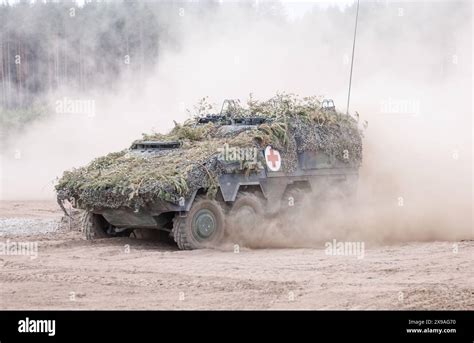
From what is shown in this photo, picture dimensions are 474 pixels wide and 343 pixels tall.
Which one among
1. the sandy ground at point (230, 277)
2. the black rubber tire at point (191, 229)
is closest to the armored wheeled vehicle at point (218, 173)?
the black rubber tire at point (191, 229)

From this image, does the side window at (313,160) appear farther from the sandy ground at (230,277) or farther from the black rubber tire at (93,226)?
the black rubber tire at (93,226)

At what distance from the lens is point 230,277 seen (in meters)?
11.8

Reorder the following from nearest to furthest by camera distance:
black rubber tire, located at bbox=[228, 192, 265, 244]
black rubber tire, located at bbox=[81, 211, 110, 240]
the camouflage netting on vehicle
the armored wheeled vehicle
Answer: the camouflage netting on vehicle
the armored wheeled vehicle
black rubber tire, located at bbox=[228, 192, 265, 244]
black rubber tire, located at bbox=[81, 211, 110, 240]

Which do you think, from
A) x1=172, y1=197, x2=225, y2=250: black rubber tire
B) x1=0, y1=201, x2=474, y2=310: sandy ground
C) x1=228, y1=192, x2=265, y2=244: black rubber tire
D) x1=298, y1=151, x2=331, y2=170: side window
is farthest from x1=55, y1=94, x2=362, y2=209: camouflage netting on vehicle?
x1=0, y1=201, x2=474, y2=310: sandy ground

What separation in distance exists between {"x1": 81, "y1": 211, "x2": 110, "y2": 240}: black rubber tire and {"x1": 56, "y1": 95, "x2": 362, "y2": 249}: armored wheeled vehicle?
0.02 meters

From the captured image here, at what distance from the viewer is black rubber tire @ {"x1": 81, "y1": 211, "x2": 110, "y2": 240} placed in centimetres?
1584

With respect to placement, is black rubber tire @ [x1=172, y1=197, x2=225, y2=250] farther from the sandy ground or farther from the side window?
the side window

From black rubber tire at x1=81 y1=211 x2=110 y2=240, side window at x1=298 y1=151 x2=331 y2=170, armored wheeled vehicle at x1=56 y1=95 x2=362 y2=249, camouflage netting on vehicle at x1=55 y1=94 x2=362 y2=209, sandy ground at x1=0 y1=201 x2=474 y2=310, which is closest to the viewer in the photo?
sandy ground at x1=0 y1=201 x2=474 y2=310

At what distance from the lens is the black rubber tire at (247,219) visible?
1548cm

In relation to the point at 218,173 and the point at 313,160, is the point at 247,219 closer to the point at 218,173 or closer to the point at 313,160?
the point at 218,173

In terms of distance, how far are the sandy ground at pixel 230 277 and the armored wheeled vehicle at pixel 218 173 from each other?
491mm

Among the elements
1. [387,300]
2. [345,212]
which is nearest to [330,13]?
[345,212]
